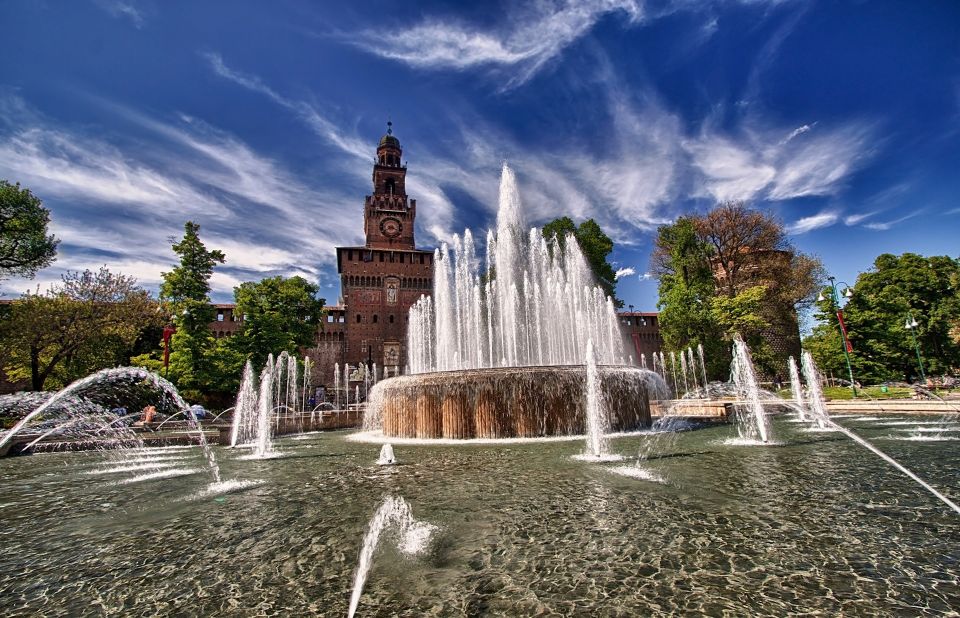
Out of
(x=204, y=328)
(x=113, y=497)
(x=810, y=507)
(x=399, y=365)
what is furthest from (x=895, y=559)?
(x=399, y=365)

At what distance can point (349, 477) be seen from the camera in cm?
558

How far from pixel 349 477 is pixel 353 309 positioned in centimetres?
4020

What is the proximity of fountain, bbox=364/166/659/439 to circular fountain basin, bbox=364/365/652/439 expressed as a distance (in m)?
0.02

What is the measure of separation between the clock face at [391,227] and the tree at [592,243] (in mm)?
23926

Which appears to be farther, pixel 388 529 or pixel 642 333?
pixel 642 333

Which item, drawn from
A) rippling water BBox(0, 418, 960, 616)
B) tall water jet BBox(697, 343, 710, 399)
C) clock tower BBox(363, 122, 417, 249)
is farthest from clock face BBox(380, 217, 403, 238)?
rippling water BBox(0, 418, 960, 616)

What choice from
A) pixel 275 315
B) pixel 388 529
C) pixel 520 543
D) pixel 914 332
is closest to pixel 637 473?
pixel 520 543

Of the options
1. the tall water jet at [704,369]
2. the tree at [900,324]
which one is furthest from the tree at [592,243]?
the tree at [900,324]

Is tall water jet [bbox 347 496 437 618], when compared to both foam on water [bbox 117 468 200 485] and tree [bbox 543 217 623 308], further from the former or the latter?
tree [bbox 543 217 623 308]

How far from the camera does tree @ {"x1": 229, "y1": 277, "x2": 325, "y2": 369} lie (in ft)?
85.9

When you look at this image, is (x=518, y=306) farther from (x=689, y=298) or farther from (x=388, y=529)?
(x=388, y=529)

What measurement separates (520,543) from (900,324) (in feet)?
110

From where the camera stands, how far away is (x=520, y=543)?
2947 mm

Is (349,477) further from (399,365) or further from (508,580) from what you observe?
(399,365)
